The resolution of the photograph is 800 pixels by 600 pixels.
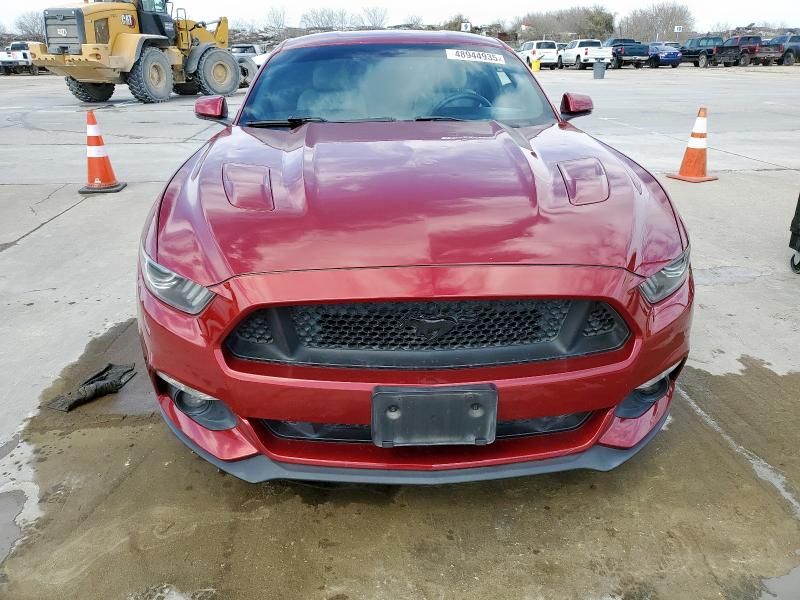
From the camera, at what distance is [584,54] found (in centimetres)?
3400

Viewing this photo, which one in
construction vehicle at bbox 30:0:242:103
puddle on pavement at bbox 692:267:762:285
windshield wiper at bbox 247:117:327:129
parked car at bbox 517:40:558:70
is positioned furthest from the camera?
parked car at bbox 517:40:558:70

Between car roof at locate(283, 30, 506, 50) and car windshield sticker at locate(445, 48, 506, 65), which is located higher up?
car roof at locate(283, 30, 506, 50)

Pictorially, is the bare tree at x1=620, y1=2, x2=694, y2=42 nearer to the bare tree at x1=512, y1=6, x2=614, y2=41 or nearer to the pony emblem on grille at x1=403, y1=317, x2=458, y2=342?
the bare tree at x1=512, y1=6, x2=614, y2=41

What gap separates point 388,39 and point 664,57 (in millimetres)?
37385

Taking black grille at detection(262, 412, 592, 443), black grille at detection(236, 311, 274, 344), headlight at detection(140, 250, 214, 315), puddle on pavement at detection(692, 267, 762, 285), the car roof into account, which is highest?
the car roof

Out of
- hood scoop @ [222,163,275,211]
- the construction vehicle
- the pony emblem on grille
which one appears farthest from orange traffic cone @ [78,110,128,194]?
the construction vehicle

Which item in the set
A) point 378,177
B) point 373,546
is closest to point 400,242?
point 378,177

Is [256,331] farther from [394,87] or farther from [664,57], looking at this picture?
[664,57]

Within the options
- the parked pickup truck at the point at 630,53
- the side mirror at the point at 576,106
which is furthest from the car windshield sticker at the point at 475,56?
the parked pickup truck at the point at 630,53

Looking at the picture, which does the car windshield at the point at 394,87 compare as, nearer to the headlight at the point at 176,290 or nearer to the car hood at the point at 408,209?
the car hood at the point at 408,209

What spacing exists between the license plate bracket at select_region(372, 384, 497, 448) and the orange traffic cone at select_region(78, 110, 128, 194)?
550cm

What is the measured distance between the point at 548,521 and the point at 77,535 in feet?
4.66

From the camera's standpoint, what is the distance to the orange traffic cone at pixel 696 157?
6.59 meters

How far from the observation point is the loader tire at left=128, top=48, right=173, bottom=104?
13.8m
